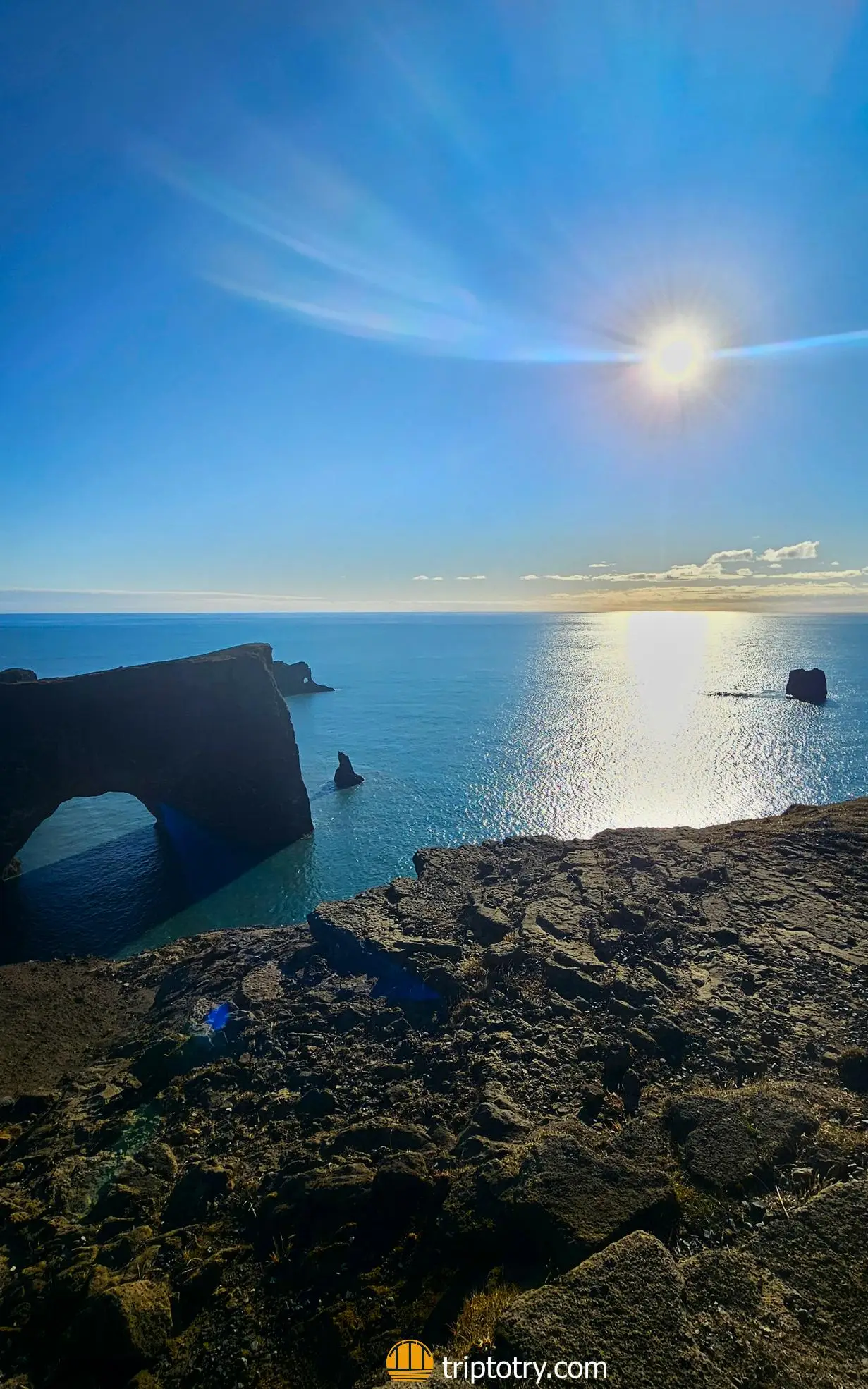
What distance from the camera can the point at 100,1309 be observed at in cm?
778

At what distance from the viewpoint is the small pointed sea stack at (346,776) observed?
50312mm

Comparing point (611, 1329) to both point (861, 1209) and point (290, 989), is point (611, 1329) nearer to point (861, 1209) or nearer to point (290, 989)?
point (861, 1209)

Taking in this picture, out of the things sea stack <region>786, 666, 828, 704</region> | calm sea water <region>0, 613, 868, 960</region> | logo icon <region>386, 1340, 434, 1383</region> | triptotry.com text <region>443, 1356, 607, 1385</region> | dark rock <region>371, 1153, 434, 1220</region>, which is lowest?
calm sea water <region>0, 613, 868, 960</region>

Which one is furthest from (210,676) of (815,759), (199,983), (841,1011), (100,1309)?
(815,759)

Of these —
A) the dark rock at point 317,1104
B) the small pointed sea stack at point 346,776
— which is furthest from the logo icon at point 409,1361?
the small pointed sea stack at point 346,776

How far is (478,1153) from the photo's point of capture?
9.73m

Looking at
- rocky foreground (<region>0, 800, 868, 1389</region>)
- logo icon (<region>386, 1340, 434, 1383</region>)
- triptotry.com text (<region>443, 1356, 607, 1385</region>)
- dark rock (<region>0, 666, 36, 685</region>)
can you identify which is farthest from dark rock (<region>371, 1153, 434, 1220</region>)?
dark rock (<region>0, 666, 36, 685</region>)

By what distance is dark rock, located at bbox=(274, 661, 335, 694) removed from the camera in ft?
347

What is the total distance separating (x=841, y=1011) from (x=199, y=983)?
19.5 m

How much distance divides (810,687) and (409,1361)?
101572 millimetres

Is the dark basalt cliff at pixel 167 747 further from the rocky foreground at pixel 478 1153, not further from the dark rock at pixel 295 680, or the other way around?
the dark rock at pixel 295 680

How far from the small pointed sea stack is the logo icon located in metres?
43.6

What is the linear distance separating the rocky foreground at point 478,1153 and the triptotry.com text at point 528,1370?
12 centimetres

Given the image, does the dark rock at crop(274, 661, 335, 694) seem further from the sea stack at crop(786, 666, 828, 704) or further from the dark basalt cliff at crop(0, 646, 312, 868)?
the sea stack at crop(786, 666, 828, 704)
